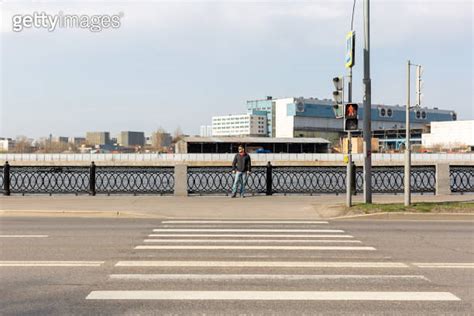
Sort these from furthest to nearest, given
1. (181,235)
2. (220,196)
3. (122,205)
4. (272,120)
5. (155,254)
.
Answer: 1. (272,120)
2. (220,196)
3. (122,205)
4. (181,235)
5. (155,254)

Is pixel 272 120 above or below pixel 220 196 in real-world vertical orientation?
above

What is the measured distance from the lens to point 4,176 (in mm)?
21281

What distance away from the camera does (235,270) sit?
8.16m

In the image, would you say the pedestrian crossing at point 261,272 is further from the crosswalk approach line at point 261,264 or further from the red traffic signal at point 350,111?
the red traffic signal at point 350,111

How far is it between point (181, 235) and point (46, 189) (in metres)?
12.0

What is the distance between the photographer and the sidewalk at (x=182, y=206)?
1592 cm

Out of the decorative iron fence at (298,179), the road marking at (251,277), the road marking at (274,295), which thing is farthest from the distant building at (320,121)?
the road marking at (274,295)

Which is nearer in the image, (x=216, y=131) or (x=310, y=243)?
(x=310, y=243)

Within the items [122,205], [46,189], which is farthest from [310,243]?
[46,189]

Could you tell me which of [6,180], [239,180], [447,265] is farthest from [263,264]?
[6,180]

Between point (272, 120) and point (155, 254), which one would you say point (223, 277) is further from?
point (272, 120)

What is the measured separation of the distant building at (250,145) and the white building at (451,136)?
33000 millimetres

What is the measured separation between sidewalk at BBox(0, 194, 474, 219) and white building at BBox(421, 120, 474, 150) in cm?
12414

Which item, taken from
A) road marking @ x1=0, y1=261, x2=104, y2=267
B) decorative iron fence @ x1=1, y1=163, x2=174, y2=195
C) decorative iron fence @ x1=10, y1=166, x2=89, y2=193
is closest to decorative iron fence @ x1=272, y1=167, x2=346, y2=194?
decorative iron fence @ x1=1, y1=163, x2=174, y2=195
